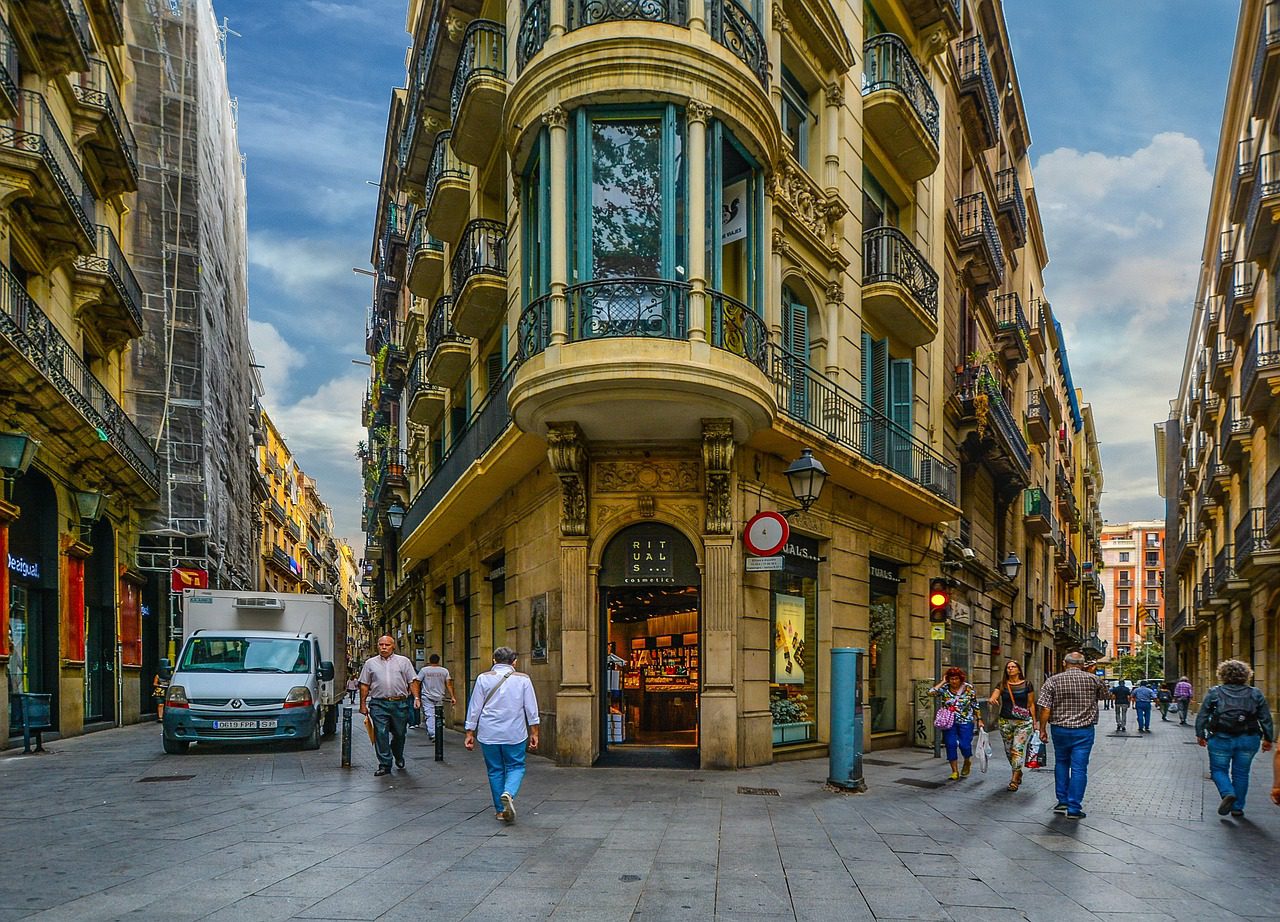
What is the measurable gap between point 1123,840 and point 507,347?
11.4 metres

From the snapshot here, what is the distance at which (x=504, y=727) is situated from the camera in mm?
9188

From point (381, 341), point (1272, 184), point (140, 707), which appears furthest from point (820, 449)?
point (381, 341)

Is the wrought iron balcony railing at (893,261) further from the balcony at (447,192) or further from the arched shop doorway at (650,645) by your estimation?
the balcony at (447,192)

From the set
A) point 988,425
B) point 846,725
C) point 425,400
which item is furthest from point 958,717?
point 425,400

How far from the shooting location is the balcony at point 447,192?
19891 mm

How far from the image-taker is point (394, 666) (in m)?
12.9

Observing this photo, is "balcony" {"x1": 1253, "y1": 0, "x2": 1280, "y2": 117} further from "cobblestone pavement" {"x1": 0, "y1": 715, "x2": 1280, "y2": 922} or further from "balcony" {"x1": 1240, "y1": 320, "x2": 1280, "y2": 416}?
"cobblestone pavement" {"x1": 0, "y1": 715, "x2": 1280, "y2": 922}

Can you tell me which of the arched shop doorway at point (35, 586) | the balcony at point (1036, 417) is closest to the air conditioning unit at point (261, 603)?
the arched shop doorway at point (35, 586)

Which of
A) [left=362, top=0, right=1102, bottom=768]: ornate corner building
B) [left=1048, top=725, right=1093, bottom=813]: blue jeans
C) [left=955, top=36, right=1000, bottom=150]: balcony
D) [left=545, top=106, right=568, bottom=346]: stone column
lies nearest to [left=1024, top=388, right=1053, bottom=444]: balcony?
[left=362, top=0, right=1102, bottom=768]: ornate corner building

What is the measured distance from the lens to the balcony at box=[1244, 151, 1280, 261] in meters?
23.9

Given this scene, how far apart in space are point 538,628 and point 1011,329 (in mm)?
19754

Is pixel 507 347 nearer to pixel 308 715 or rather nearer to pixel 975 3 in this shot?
pixel 308 715

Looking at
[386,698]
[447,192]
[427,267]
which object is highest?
[447,192]

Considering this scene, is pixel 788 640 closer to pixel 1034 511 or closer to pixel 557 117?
pixel 557 117
